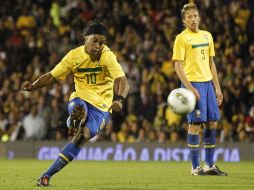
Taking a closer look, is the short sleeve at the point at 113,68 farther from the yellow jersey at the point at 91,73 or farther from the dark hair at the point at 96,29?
the dark hair at the point at 96,29

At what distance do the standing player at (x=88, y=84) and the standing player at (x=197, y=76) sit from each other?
5.90 feet

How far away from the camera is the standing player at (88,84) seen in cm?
902

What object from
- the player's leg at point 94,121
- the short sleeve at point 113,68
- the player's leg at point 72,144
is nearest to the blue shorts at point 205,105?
the player's leg at point 94,121

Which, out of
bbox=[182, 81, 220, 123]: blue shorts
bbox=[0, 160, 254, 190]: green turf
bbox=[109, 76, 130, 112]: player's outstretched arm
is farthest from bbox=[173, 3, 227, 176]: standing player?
bbox=[109, 76, 130, 112]: player's outstretched arm

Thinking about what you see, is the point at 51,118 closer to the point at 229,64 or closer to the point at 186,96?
the point at 229,64

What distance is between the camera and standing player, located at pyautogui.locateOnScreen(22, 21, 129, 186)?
9023 mm

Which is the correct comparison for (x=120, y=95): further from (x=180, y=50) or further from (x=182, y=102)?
(x=180, y=50)

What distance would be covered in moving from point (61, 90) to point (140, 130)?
9.06ft

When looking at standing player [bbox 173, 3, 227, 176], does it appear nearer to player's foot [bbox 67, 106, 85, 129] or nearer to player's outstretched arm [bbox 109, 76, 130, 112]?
player's outstretched arm [bbox 109, 76, 130, 112]

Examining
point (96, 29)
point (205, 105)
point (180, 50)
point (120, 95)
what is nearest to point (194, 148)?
point (205, 105)

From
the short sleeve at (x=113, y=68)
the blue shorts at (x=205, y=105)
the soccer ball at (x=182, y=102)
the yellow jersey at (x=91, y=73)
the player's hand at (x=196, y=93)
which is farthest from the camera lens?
the blue shorts at (x=205, y=105)

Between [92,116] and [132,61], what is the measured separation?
1083cm

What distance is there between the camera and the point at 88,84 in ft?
31.6

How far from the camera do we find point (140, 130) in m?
18.5
